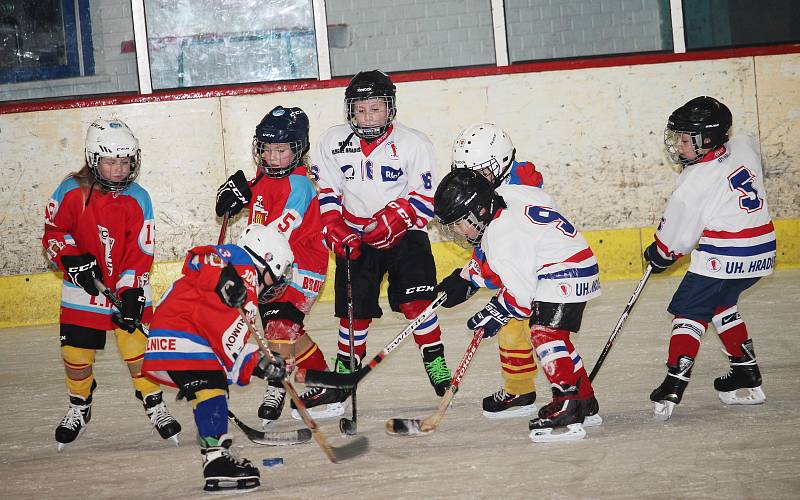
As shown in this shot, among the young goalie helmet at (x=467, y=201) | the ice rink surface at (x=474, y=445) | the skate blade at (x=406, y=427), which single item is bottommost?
the ice rink surface at (x=474, y=445)

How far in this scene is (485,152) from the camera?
3.48 meters

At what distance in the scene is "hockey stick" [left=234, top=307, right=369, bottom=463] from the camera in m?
2.81

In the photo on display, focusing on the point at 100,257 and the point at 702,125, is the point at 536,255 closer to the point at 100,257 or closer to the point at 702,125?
the point at 702,125

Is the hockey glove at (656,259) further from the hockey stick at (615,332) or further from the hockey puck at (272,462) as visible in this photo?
the hockey puck at (272,462)

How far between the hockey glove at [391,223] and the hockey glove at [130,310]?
875 mm

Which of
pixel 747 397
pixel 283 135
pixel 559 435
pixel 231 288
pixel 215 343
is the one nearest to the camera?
pixel 231 288

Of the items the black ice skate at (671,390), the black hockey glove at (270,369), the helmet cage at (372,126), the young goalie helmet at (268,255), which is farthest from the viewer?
the helmet cage at (372,126)

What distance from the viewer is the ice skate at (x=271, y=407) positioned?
360cm

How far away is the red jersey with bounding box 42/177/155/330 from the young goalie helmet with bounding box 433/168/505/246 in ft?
3.77

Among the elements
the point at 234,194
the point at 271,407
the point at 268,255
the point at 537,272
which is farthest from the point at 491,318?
the point at 234,194

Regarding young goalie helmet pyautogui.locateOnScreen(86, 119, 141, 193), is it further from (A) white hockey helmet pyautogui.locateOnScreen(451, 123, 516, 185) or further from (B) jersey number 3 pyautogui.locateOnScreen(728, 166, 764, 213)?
(B) jersey number 3 pyautogui.locateOnScreen(728, 166, 764, 213)

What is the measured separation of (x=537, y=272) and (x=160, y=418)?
1.40m

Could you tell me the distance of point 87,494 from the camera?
2.84 metres

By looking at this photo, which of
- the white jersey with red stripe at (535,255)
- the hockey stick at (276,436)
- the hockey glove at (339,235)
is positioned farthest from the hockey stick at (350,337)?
the white jersey with red stripe at (535,255)
